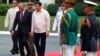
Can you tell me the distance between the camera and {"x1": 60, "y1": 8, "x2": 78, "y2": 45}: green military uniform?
406 inches

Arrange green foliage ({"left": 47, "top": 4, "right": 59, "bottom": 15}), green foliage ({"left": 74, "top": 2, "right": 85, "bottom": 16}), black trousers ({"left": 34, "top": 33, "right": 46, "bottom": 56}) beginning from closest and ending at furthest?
black trousers ({"left": 34, "top": 33, "right": 46, "bottom": 56}) → green foliage ({"left": 74, "top": 2, "right": 85, "bottom": 16}) → green foliage ({"left": 47, "top": 4, "right": 59, "bottom": 15})

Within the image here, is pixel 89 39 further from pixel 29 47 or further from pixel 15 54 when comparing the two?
pixel 15 54

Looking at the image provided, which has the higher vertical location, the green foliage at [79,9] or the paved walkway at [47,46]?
the paved walkway at [47,46]

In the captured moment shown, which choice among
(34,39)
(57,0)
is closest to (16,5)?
(34,39)

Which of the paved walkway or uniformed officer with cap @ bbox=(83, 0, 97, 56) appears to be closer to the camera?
uniformed officer with cap @ bbox=(83, 0, 97, 56)

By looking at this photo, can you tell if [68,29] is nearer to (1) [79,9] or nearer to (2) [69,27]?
(2) [69,27]

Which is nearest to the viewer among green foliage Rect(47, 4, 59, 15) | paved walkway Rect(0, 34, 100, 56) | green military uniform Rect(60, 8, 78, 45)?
green military uniform Rect(60, 8, 78, 45)

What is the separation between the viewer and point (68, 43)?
10.4 m

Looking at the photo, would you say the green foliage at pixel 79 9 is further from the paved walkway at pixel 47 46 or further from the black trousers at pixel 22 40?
the black trousers at pixel 22 40

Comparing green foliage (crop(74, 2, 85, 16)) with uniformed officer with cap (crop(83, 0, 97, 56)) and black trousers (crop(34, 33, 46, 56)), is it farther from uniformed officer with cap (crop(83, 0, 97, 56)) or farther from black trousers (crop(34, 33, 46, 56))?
uniformed officer with cap (crop(83, 0, 97, 56))

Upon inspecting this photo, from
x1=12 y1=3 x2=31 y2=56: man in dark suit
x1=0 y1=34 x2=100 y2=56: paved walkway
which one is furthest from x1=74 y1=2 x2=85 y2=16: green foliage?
x1=12 y1=3 x2=31 y2=56: man in dark suit

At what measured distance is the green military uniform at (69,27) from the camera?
10305 millimetres

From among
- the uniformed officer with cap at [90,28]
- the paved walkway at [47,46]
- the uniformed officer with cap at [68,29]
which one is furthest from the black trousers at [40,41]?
the uniformed officer with cap at [90,28]

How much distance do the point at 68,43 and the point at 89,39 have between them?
583 mm
